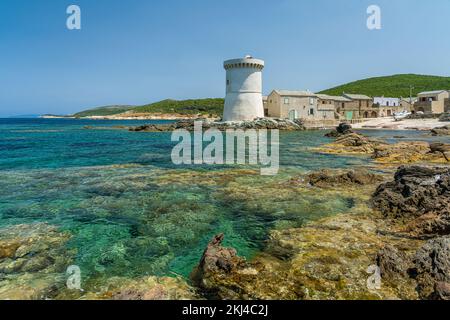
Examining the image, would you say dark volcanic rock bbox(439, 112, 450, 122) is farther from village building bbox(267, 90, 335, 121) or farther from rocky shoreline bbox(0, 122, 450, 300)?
rocky shoreline bbox(0, 122, 450, 300)

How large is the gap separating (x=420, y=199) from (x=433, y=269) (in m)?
3.55

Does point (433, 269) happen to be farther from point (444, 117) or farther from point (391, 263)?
point (444, 117)

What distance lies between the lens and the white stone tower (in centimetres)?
4347

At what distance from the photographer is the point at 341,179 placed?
442 inches

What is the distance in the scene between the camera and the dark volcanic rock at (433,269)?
4.32 meters

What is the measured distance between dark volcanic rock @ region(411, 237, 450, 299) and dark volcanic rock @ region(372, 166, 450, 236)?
1.50 meters

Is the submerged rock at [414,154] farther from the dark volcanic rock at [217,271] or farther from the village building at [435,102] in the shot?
the village building at [435,102]

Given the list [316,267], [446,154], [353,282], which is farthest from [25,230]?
[446,154]

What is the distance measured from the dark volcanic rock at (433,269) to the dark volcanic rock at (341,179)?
5.75 meters

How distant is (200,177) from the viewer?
13.3 metres

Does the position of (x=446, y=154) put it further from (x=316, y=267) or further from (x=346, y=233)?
(x=316, y=267)

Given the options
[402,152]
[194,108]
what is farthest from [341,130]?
[194,108]

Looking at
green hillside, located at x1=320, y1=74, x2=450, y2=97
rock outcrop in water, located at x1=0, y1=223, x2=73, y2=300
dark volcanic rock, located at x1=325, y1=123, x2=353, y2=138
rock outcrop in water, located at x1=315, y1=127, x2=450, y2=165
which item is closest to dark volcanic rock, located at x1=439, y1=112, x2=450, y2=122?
dark volcanic rock, located at x1=325, y1=123, x2=353, y2=138

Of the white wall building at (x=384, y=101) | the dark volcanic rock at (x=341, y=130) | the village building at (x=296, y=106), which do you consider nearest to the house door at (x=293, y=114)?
the village building at (x=296, y=106)
